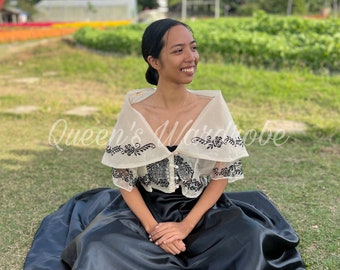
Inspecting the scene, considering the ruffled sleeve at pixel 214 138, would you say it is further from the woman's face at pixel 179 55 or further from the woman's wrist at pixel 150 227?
the woman's wrist at pixel 150 227

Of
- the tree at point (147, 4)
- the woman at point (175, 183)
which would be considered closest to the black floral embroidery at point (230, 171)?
the woman at point (175, 183)

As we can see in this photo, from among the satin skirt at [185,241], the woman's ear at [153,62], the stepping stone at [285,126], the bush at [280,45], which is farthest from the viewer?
the bush at [280,45]

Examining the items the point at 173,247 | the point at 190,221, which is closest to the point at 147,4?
the point at 190,221

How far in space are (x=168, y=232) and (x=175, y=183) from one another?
0.27m

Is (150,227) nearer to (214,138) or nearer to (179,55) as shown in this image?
(214,138)

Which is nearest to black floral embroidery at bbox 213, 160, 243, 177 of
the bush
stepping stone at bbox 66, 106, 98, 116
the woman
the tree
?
the woman

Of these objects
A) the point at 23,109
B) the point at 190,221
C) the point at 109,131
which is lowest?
the point at 23,109

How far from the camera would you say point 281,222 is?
269 centimetres

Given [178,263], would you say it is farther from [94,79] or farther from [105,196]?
[94,79]

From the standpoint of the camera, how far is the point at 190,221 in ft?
7.50

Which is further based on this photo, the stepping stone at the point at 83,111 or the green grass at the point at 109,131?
the stepping stone at the point at 83,111

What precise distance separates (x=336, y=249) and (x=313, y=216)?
1.45ft

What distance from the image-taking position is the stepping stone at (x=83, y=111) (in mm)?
6066

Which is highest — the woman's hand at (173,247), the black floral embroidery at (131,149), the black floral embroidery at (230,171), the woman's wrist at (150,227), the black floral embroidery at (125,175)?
the black floral embroidery at (131,149)
